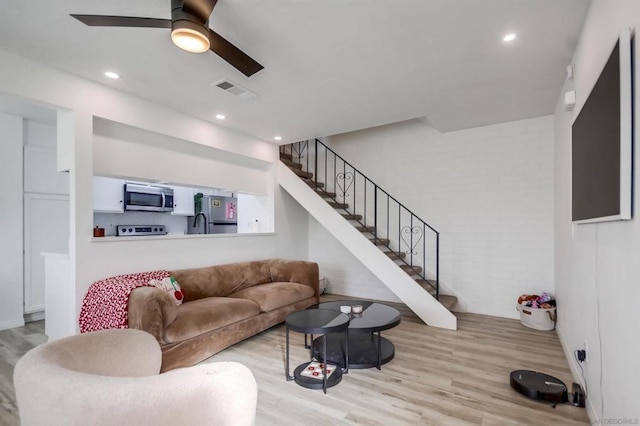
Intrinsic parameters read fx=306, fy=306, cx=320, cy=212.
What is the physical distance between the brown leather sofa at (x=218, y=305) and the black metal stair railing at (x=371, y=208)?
149 cm

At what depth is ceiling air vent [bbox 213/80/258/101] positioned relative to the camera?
10.0 ft

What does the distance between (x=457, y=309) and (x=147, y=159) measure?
15.6ft

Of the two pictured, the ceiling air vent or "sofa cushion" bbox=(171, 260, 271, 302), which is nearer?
the ceiling air vent

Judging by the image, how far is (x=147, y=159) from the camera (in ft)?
12.0

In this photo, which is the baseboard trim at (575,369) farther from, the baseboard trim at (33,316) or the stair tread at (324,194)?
the baseboard trim at (33,316)

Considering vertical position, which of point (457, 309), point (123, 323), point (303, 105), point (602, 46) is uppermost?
point (303, 105)

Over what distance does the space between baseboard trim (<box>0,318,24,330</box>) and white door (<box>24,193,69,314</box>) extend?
0.14 metres

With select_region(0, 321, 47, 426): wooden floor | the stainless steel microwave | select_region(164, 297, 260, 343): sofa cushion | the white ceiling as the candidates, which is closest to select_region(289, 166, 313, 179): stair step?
the white ceiling

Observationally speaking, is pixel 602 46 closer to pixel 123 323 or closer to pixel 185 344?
pixel 185 344

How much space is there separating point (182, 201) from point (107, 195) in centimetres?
133

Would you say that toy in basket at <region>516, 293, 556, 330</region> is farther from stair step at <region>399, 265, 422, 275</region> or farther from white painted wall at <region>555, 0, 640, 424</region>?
stair step at <region>399, 265, 422, 275</region>

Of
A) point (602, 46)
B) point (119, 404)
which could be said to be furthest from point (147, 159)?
point (602, 46)

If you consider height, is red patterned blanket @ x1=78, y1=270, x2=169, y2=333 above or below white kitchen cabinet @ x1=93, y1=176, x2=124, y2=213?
below

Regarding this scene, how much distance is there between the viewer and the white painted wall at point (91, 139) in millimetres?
2711
